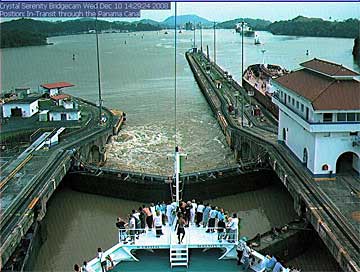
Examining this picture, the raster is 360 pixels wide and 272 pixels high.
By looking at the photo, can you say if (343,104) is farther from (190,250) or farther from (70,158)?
(70,158)

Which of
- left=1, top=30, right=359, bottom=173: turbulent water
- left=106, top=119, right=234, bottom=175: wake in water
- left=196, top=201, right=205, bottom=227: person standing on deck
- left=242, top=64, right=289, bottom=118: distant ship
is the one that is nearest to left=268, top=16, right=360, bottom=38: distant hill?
left=1, top=30, right=359, bottom=173: turbulent water

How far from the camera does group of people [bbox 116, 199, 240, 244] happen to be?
11148 millimetres

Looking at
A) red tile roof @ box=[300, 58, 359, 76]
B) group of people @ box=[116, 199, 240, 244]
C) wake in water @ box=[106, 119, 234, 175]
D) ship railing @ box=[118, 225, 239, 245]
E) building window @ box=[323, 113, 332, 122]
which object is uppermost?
red tile roof @ box=[300, 58, 359, 76]

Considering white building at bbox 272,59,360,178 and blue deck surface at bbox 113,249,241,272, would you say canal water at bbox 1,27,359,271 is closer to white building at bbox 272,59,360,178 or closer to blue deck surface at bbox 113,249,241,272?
blue deck surface at bbox 113,249,241,272

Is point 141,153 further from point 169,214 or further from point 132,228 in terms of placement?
point 132,228

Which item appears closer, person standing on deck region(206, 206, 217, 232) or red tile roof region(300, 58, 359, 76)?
person standing on deck region(206, 206, 217, 232)

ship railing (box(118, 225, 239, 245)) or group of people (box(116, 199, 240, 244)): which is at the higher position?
group of people (box(116, 199, 240, 244))

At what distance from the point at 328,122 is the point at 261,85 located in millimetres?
26563

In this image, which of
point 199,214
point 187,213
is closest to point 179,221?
point 187,213

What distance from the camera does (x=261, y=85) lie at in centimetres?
4428

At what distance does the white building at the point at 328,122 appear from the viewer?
59.1 ft

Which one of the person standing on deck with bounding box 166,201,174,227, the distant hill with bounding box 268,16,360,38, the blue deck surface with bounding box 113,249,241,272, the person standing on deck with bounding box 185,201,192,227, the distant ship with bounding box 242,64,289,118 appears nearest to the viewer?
the blue deck surface with bounding box 113,249,241,272

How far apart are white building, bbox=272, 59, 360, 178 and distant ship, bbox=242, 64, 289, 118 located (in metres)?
12.1

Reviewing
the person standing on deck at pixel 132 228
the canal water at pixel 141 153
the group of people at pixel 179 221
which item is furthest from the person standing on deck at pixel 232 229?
the person standing on deck at pixel 132 228
